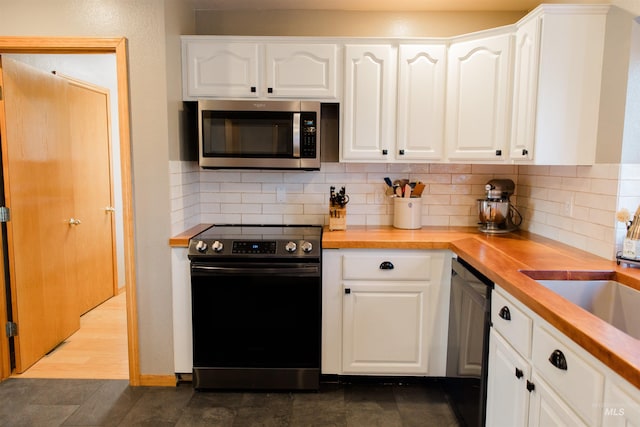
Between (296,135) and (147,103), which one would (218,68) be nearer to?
(147,103)

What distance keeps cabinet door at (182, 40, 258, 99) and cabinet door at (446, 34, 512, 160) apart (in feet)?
4.11

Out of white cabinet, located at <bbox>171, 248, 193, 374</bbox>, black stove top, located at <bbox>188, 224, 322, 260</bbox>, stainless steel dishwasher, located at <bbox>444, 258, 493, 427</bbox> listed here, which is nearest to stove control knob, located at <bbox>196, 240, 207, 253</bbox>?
black stove top, located at <bbox>188, 224, 322, 260</bbox>

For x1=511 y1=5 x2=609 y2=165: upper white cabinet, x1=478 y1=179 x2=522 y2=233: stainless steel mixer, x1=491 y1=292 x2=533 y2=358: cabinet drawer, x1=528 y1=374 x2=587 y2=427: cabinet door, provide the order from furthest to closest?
1. x1=478 y1=179 x2=522 y2=233: stainless steel mixer
2. x1=511 y1=5 x2=609 y2=165: upper white cabinet
3. x1=491 y1=292 x2=533 y2=358: cabinet drawer
4. x1=528 y1=374 x2=587 y2=427: cabinet door

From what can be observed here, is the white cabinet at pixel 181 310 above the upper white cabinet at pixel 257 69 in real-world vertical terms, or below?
below

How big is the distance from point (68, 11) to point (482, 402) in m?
2.96

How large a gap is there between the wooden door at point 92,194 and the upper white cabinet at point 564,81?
3.38m

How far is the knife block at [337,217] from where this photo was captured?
2.86 m

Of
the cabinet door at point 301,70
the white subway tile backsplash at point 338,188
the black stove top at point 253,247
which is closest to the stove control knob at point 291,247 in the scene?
the black stove top at point 253,247

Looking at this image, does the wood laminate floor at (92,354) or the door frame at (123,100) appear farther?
the wood laminate floor at (92,354)

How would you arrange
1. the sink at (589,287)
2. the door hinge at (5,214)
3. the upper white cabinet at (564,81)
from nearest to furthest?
the sink at (589,287), the upper white cabinet at (564,81), the door hinge at (5,214)

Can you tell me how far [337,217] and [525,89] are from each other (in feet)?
4.35

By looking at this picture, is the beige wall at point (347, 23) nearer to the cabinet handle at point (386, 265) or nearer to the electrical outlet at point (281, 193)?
the electrical outlet at point (281, 193)

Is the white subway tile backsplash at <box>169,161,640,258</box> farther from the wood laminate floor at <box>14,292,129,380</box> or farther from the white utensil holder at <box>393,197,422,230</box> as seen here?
the wood laminate floor at <box>14,292,129,380</box>

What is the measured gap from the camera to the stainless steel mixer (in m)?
2.79
